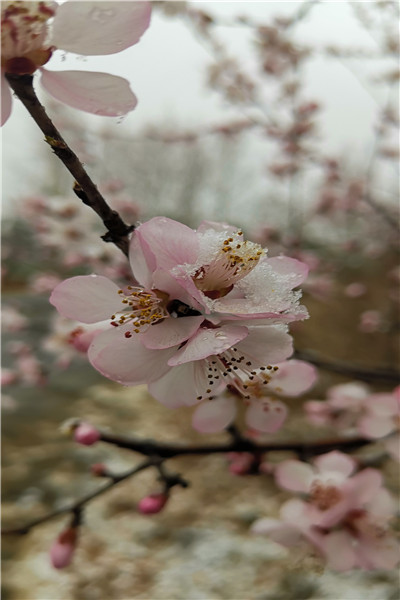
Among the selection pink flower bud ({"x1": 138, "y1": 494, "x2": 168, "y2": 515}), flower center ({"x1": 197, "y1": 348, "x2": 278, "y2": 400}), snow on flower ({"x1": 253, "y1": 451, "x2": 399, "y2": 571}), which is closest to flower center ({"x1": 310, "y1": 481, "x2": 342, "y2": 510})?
snow on flower ({"x1": 253, "y1": 451, "x2": 399, "y2": 571})

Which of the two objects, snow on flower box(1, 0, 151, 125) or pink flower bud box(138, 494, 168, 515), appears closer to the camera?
snow on flower box(1, 0, 151, 125)

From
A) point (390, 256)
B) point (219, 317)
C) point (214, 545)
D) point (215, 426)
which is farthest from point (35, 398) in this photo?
point (390, 256)

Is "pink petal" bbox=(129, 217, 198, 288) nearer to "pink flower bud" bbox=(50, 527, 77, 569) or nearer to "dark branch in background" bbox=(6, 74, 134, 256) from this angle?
"dark branch in background" bbox=(6, 74, 134, 256)

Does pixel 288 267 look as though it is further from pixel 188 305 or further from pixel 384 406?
pixel 384 406

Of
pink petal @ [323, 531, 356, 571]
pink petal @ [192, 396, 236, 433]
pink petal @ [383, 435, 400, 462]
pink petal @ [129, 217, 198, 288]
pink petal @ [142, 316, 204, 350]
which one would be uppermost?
pink petal @ [129, 217, 198, 288]

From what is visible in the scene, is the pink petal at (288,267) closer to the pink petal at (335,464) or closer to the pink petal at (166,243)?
the pink petal at (166,243)
